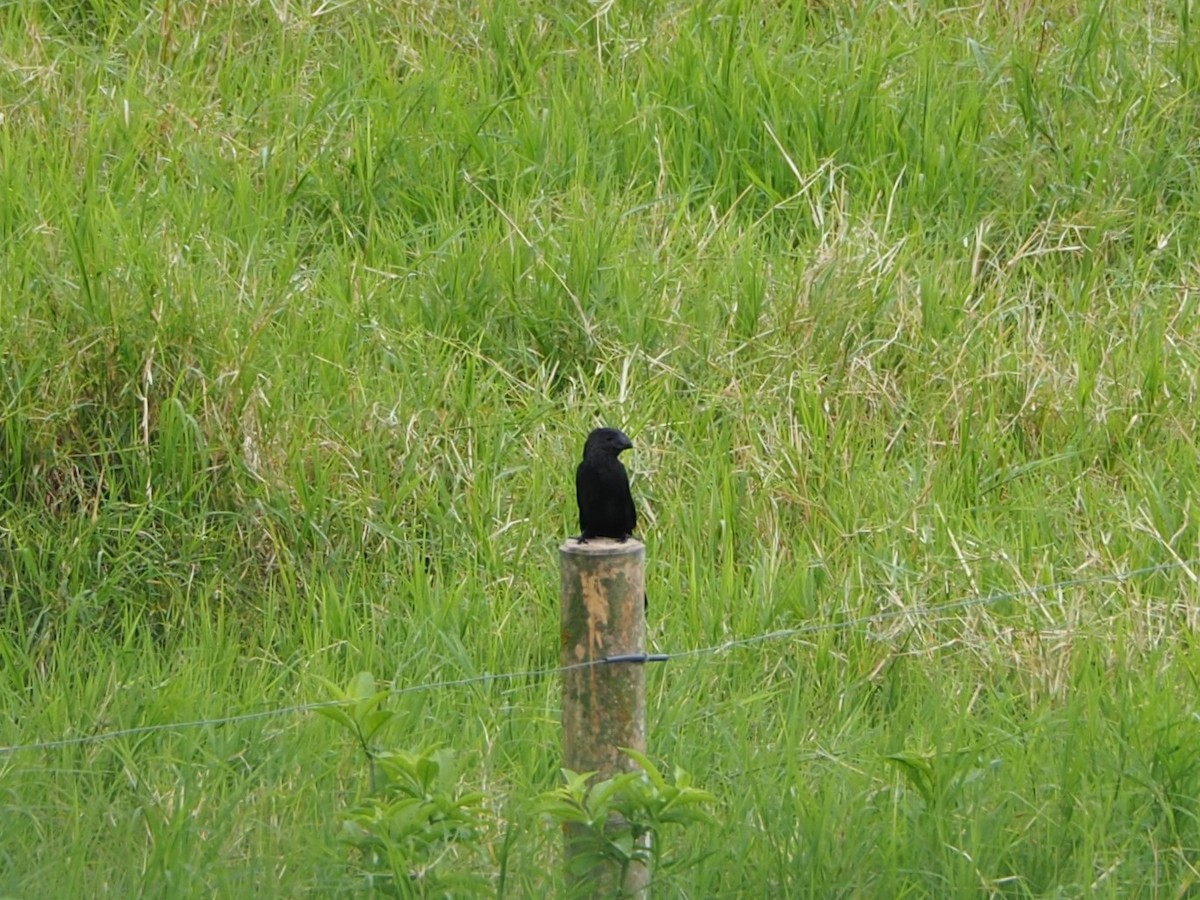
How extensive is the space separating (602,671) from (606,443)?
0.75 m

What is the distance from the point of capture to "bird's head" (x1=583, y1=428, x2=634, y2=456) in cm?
349

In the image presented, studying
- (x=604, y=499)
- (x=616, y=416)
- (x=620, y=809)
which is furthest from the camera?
(x=616, y=416)

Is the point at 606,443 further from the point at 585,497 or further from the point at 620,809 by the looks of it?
the point at 620,809

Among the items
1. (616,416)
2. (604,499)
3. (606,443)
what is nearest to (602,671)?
(604,499)

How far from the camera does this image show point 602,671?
2855mm

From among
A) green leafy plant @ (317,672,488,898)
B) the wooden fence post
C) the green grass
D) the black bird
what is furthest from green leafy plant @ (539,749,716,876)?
the black bird

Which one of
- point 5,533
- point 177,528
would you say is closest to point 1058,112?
point 177,528

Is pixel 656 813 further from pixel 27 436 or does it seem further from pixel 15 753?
pixel 27 436

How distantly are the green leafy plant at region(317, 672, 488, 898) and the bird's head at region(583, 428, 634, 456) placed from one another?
78 centimetres

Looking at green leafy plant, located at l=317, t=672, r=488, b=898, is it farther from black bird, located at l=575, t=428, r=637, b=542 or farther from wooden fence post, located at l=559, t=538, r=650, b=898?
black bird, located at l=575, t=428, r=637, b=542

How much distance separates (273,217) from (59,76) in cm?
112

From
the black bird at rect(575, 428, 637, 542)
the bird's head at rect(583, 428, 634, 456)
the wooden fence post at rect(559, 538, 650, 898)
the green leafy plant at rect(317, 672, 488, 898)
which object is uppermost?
the bird's head at rect(583, 428, 634, 456)

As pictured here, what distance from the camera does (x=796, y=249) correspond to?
18.0 feet

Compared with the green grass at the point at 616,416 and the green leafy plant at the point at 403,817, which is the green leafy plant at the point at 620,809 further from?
the green grass at the point at 616,416
